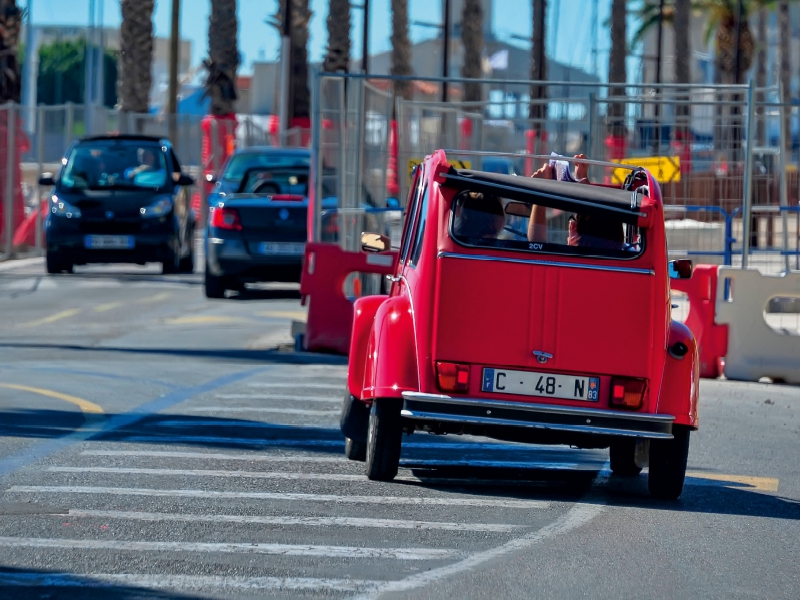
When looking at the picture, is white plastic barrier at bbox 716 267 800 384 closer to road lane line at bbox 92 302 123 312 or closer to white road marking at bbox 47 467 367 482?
white road marking at bbox 47 467 367 482

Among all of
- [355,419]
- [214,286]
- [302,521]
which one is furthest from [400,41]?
[302,521]

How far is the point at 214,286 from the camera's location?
18.7 meters

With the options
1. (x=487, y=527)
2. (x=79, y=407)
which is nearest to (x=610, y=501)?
(x=487, y=527)

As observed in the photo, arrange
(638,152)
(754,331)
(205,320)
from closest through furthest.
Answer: (754,331) → (638,152) → (205,320)

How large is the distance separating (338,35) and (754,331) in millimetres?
30771

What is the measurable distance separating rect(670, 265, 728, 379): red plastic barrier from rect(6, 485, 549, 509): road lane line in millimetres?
6080

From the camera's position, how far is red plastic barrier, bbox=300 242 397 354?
539 inches

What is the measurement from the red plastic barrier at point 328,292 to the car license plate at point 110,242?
7.08m

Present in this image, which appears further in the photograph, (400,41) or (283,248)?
(400,41)

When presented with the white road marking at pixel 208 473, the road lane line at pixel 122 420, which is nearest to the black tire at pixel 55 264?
the road lane line at pixel 122 420

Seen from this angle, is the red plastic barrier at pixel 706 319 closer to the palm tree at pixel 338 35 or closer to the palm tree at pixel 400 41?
the palm tree at pixel 338 35

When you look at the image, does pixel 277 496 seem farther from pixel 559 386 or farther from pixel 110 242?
pixel 110 242

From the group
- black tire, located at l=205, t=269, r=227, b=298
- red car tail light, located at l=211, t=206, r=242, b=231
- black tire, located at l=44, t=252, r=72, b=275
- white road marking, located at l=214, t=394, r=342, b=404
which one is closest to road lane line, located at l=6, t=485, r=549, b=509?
white road marking, located at l=214, t=394, r=342, b=404

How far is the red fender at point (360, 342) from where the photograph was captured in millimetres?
8312
